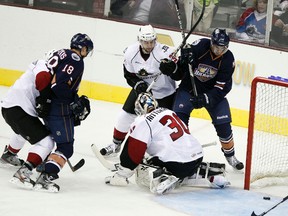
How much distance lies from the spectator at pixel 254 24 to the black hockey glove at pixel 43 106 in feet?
9.90

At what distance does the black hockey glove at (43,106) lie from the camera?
5273 millimetres

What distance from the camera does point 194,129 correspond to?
296 inches

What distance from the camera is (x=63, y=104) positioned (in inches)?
→ 210

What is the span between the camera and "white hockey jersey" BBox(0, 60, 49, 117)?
5379 millimetres

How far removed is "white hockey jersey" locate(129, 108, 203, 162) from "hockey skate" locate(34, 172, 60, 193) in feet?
1.72

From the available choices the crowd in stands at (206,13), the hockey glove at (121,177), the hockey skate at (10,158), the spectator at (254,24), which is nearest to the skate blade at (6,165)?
the hockey skate at (10,158)

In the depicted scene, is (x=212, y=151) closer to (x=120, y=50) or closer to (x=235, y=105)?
(x=235, y=105)

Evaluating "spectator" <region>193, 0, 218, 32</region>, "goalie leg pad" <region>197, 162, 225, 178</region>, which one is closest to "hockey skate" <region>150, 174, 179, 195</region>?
"goalie leg pad" <region>197, 162, 225, 178</region>

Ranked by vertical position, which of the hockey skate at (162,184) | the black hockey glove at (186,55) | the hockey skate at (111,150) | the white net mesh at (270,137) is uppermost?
the black hockey glove at (186,55)

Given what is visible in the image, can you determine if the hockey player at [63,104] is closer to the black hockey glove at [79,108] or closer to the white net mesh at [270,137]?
the black hockey glove at [79,108]

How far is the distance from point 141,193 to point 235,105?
267cm

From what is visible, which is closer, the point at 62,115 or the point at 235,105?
the point at 62,115

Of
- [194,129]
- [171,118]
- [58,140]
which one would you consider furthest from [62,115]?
[194,129]

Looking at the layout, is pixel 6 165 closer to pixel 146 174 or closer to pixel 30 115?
pixel 30 115
